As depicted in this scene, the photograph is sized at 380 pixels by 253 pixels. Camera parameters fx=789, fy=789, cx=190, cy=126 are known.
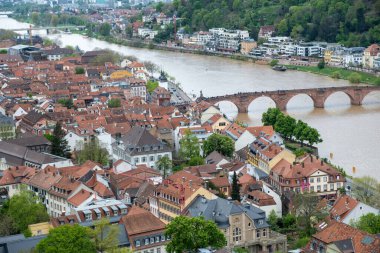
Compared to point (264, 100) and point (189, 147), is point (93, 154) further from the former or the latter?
point (264, 100)

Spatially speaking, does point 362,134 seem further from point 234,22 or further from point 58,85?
point 234,22

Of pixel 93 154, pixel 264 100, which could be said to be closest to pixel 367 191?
pixel 93 154

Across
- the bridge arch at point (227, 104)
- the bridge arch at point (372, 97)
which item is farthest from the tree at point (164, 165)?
the bridge arch at point (372, 97)

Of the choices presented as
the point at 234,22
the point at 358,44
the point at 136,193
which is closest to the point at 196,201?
the point at 136,193

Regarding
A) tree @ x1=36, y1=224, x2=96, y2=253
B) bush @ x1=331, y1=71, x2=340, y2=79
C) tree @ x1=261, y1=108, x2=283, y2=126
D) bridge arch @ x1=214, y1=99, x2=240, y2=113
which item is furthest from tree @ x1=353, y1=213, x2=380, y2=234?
bush @ x1=331, y1=71, x2=340, y2=79

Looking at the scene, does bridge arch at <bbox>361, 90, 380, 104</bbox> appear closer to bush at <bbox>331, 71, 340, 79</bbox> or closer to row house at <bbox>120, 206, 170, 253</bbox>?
bush at <bbox>331, 71, 340, 79</bbox>
